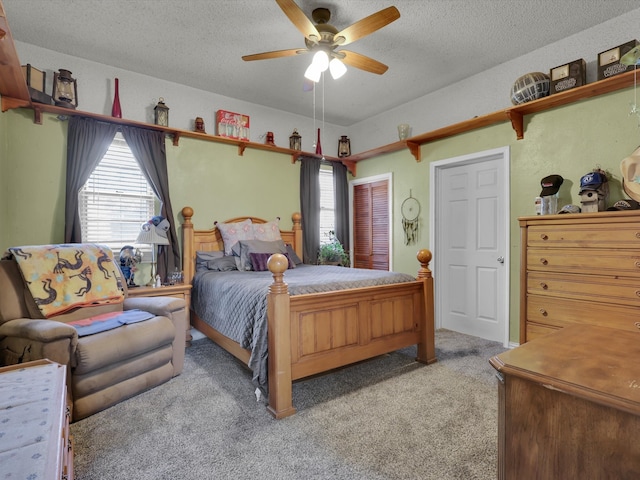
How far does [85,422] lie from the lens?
1984 millimetres

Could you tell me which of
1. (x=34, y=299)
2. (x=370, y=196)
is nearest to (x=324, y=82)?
(x=370, y=196)

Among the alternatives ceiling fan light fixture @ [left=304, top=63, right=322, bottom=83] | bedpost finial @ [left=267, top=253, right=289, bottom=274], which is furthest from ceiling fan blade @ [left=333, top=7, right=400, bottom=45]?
bedpost finial @ [left=267, top=253, right=289, bottom=274]

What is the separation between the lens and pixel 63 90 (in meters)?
3.00

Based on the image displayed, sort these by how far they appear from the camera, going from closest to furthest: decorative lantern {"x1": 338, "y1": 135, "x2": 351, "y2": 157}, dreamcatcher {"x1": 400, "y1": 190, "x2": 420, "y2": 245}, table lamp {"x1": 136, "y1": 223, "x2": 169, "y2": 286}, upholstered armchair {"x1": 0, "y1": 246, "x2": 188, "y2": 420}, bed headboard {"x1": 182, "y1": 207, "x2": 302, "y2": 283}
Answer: upholstered armchair {"x1": 0, "y1": 246, "x2": 188, "y2": 420}, table lamp {"x1": 136, "y1": 223, "x2": 169, "y2": 286}, bed headboard {"x1": 182, "y1": 207, "x2": 302, "y2": 283}, dreamcatcher {"x1": 400, "y1": 190, "x2": 420, "y2": 245}, decorative lantern {"x1": 338, "y1": 135, "x2": 351, "y2": 157}

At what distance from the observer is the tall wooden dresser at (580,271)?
7.19 feet

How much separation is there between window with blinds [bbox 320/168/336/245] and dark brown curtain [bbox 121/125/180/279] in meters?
2.14

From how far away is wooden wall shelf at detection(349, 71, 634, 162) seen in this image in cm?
256

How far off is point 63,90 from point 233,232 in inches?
78.4

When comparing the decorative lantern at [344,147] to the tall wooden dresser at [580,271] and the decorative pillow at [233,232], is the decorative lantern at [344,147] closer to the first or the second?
the decorative pillow at [233,232]

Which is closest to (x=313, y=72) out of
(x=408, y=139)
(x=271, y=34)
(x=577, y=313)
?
(x=271, y=34)

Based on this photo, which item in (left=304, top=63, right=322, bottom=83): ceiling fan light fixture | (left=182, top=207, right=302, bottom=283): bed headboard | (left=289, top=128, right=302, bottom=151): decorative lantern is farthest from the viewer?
(left=289, top=128, right=302, bottom=151): decorative lantern

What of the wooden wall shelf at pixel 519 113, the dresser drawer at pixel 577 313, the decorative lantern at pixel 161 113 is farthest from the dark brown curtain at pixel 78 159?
the dresser drawer at pixel 577 313

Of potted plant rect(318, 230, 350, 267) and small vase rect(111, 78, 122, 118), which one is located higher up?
small vase rect(111, 78, 122, 118)

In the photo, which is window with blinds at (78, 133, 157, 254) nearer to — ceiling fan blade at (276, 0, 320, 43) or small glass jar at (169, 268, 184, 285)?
small glass jar at (169, 268, 184, 285)
